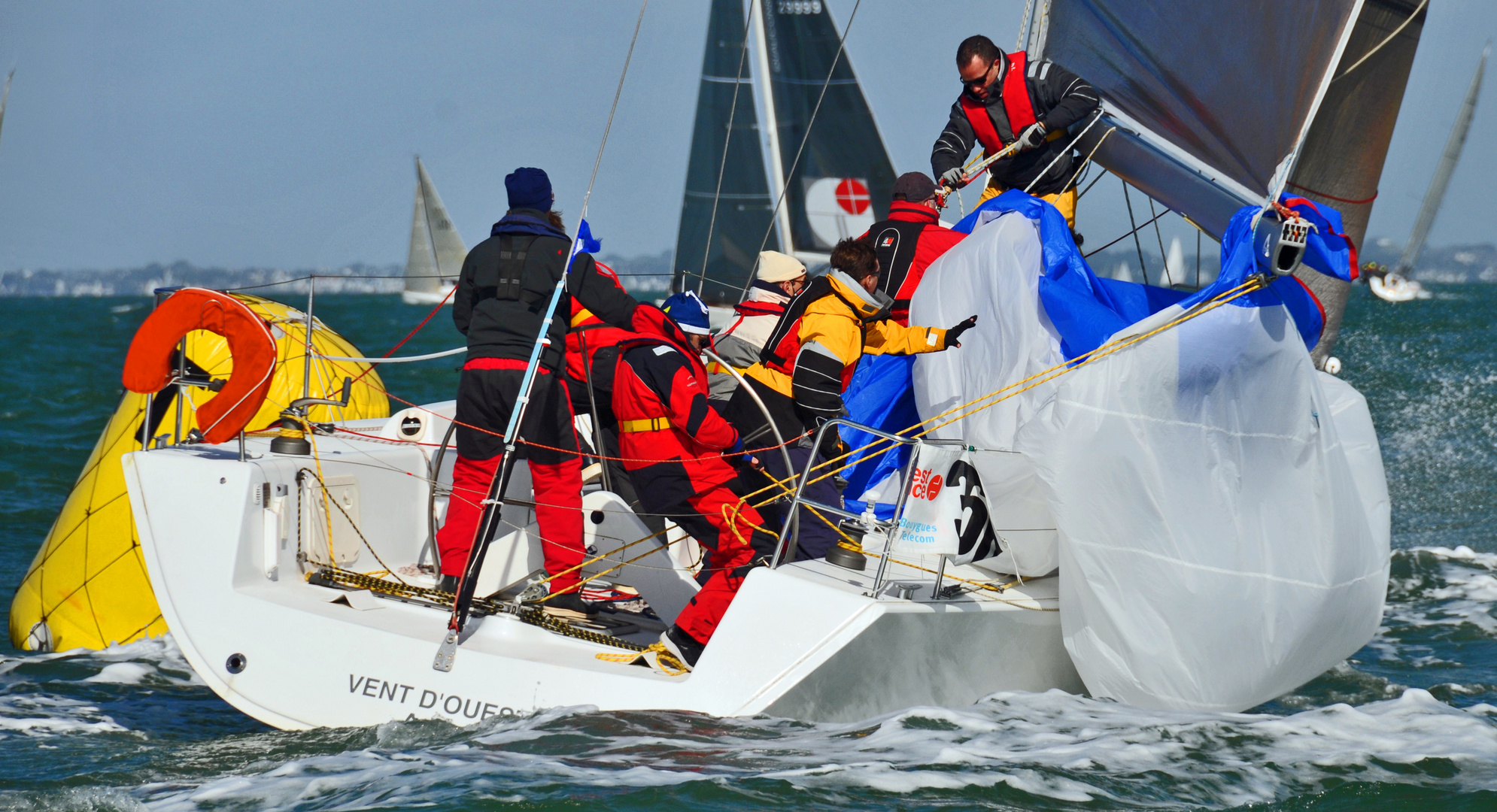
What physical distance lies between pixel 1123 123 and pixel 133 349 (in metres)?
3.21

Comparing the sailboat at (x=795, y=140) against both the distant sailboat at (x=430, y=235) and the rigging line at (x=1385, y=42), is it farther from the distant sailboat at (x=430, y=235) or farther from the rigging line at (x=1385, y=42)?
the distant sailboat at (x=430, y=235)

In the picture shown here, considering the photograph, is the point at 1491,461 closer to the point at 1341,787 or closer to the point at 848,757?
the point at 1341,787

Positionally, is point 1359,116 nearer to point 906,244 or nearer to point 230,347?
point 906,244

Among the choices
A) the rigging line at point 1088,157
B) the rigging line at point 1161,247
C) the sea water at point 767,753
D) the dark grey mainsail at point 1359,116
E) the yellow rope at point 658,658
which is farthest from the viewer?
the dark grey mainsail at point 1359,116

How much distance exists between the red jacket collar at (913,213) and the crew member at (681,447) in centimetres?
146

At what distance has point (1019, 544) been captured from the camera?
3.38 metres

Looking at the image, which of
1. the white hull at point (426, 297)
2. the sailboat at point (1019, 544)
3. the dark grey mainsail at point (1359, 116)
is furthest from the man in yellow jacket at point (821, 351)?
the white hull at point (426, 297)

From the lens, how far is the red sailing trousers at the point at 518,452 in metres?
3.59

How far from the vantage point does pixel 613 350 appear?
3506mm

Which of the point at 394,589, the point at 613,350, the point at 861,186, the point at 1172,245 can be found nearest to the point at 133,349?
the point at 394,589

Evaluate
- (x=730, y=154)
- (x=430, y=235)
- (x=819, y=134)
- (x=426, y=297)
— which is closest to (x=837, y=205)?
(x=819, y=134)

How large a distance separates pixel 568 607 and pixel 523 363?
31.7 inches

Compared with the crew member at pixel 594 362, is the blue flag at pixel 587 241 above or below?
above

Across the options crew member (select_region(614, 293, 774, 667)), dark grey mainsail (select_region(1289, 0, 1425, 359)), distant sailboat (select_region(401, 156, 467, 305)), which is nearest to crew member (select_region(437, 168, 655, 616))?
crew member (select_region(614, 293, 774, 667))
